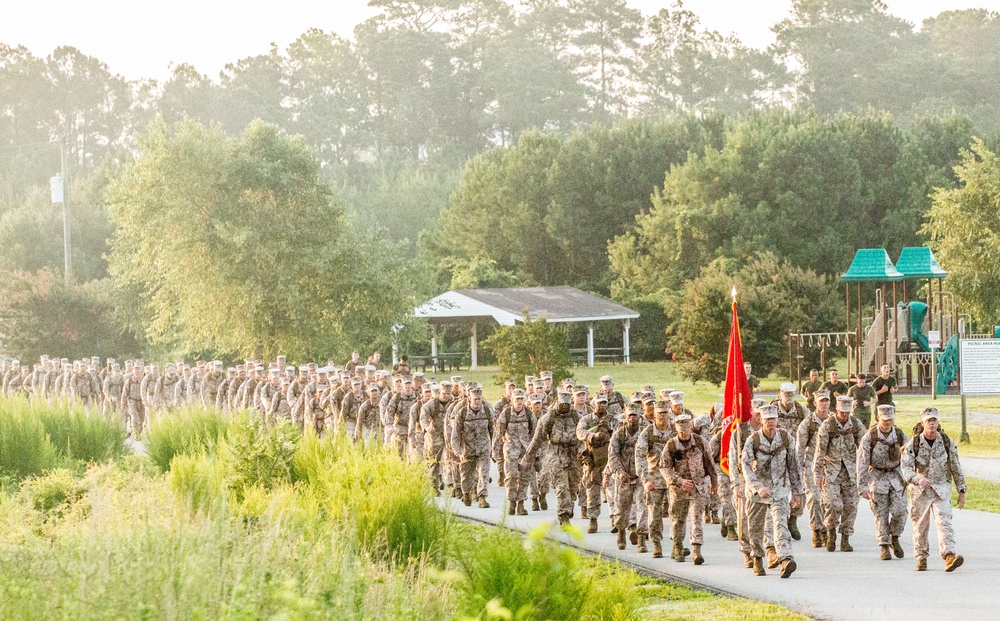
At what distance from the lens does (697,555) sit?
53.2ft

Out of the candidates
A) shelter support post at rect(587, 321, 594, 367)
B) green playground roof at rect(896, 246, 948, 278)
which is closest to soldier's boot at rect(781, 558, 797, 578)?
green playground roof at rect(896, 246, 948, 278)

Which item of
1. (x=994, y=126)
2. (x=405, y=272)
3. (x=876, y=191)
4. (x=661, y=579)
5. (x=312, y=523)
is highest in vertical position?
(x=994, y=126)

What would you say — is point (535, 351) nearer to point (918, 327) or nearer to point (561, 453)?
point (918, 327)

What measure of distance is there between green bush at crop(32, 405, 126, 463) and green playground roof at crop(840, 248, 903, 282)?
2583cm

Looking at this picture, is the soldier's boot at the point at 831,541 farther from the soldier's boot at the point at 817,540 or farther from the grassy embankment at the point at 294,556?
the grassy embankment at the point at 294,556

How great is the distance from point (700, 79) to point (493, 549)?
340 ft

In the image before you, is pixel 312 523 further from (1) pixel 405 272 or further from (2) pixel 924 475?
(1) pixel 405 272

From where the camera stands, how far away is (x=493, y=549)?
10375 mm

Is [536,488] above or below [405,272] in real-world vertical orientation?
below

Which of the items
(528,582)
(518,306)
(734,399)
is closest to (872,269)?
(518,306)

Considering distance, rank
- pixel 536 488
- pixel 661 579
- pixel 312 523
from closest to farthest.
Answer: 1. pixel 312 523
2. pixel 661 579
3. pixel 536 488

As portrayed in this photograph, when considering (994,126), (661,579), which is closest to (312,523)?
(661,579)

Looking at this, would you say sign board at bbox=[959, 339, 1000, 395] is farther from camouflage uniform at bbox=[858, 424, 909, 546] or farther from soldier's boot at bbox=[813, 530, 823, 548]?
camouflage uniform at bbox=[858, 424, 909, 546]

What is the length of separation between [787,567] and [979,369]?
552 inches
